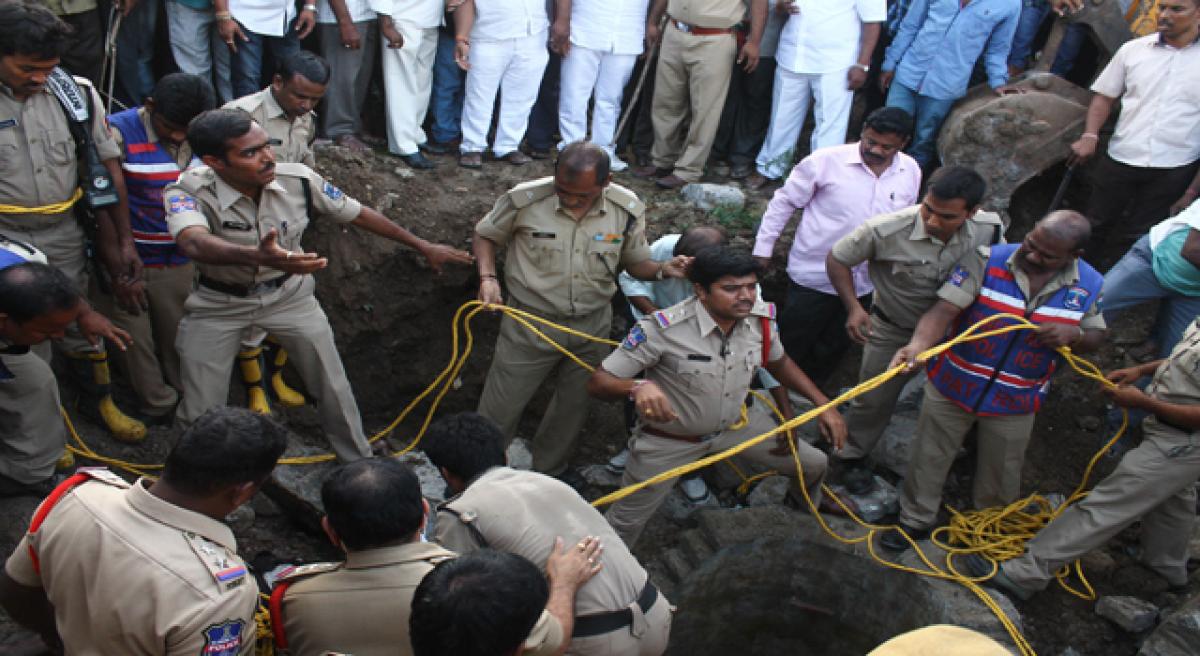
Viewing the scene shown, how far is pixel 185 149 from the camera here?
4.79 metres

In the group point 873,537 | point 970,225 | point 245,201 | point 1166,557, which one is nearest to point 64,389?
point 245,201

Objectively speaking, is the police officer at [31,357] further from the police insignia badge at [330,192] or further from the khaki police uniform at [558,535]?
the khaki police uniform at [558,535]

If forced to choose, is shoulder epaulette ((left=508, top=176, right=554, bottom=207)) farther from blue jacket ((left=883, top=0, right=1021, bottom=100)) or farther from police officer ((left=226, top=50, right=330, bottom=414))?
blue jacket ((left=883, top=0, right=1021, bottom=100))

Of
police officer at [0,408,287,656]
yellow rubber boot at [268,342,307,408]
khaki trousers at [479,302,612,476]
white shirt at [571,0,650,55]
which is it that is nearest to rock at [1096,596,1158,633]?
khaki trousers at [479,302,612,476]

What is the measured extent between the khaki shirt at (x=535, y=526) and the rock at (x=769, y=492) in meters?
2.58

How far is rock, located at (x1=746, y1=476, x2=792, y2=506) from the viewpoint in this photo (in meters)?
5.76

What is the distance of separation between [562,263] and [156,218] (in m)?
2.19

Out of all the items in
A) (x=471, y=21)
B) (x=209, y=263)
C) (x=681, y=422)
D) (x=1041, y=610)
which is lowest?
(x=1041, y=610)

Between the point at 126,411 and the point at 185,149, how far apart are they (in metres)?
1.69

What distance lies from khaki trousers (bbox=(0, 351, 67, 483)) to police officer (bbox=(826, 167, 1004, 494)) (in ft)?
13.5

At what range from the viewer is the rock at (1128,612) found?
4875 millimetres

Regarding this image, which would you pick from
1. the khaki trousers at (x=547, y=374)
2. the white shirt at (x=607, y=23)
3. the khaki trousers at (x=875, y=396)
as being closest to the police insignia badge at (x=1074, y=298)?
the khaki trousers at (x=875, y=396)

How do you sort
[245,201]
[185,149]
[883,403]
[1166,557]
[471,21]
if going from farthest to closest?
[471,21] → [883,403] → [1166,557] → [185,149] → [245,201]

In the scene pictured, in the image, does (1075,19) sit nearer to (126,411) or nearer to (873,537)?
(873,537)
